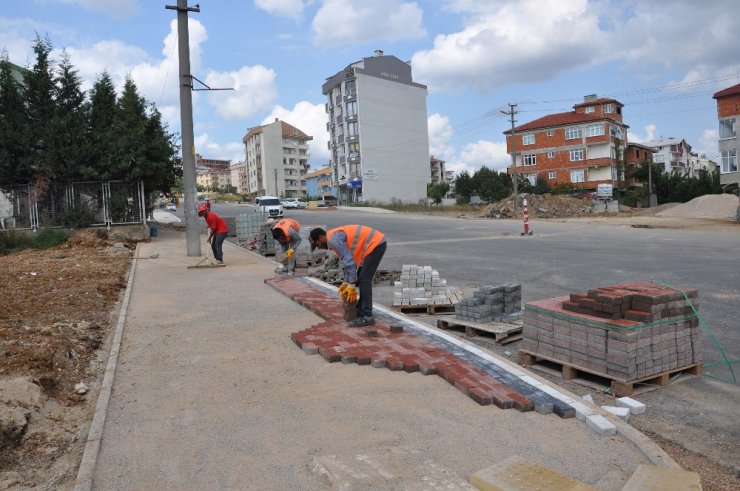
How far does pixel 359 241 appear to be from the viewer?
711 cm

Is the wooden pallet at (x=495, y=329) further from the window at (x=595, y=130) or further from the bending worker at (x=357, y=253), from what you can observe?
the window at (x=595, y=130)

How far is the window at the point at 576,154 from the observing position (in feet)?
204

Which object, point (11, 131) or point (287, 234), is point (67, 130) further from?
point (287, 234)

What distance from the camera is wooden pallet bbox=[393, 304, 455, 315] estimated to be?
28.5ft

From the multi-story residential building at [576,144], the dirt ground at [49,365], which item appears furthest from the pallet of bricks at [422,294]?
the multi-story residential building at [576,144]

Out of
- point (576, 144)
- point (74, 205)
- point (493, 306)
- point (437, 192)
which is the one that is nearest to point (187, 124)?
point (74, 205)

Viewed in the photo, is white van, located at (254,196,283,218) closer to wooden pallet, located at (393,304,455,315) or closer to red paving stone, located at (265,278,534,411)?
wooden pallet, located at (393,304,455,315)

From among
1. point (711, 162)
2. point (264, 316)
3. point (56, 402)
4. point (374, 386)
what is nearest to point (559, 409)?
point (374, 386)

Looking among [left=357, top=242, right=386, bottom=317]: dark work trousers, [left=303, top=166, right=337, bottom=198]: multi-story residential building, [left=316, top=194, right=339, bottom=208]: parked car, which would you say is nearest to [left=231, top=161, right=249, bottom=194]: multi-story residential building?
[left=303, top=166, right=337, bottom=198]: multi-story residential building

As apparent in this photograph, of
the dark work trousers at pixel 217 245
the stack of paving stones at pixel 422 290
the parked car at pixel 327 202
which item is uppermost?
the parked car at pixel 327 202

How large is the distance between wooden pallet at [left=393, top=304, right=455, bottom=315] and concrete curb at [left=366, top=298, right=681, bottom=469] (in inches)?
76.0

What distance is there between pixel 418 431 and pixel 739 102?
4600 cm

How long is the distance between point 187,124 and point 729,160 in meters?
40.4

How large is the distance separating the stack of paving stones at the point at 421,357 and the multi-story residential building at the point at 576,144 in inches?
2206
